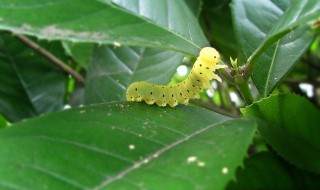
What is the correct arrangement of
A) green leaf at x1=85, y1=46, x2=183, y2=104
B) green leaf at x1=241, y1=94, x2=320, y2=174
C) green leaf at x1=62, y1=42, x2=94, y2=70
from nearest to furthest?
green leaf at x1=241, y1=94, x2=320, y2=174 → green leaf at x1=85, y1=46, x2=183, y2=104 → green leaf at x1=62, y1=42, x2=94, y2=70

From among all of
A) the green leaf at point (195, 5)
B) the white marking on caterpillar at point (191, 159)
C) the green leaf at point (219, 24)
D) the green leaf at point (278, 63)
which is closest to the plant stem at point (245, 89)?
the green leaf at point (278, 63)

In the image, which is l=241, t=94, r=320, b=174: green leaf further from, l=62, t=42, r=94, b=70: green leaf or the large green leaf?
l=62, t=42, r=94, b=70: green leaf

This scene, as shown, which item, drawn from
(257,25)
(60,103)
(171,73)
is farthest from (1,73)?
(257,25)

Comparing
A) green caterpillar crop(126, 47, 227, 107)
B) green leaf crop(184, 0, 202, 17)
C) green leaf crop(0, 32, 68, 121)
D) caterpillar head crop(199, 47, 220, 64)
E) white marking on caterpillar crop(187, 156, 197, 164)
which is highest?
green leaf crop(184, 0, 202, 17)

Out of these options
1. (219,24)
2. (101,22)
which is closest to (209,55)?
(101,22)

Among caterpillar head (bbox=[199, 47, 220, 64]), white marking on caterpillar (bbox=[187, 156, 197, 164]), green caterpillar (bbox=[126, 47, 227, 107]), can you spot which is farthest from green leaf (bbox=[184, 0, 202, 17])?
white marking on caterpillar (bbox=[187, 156, 197, 164])
